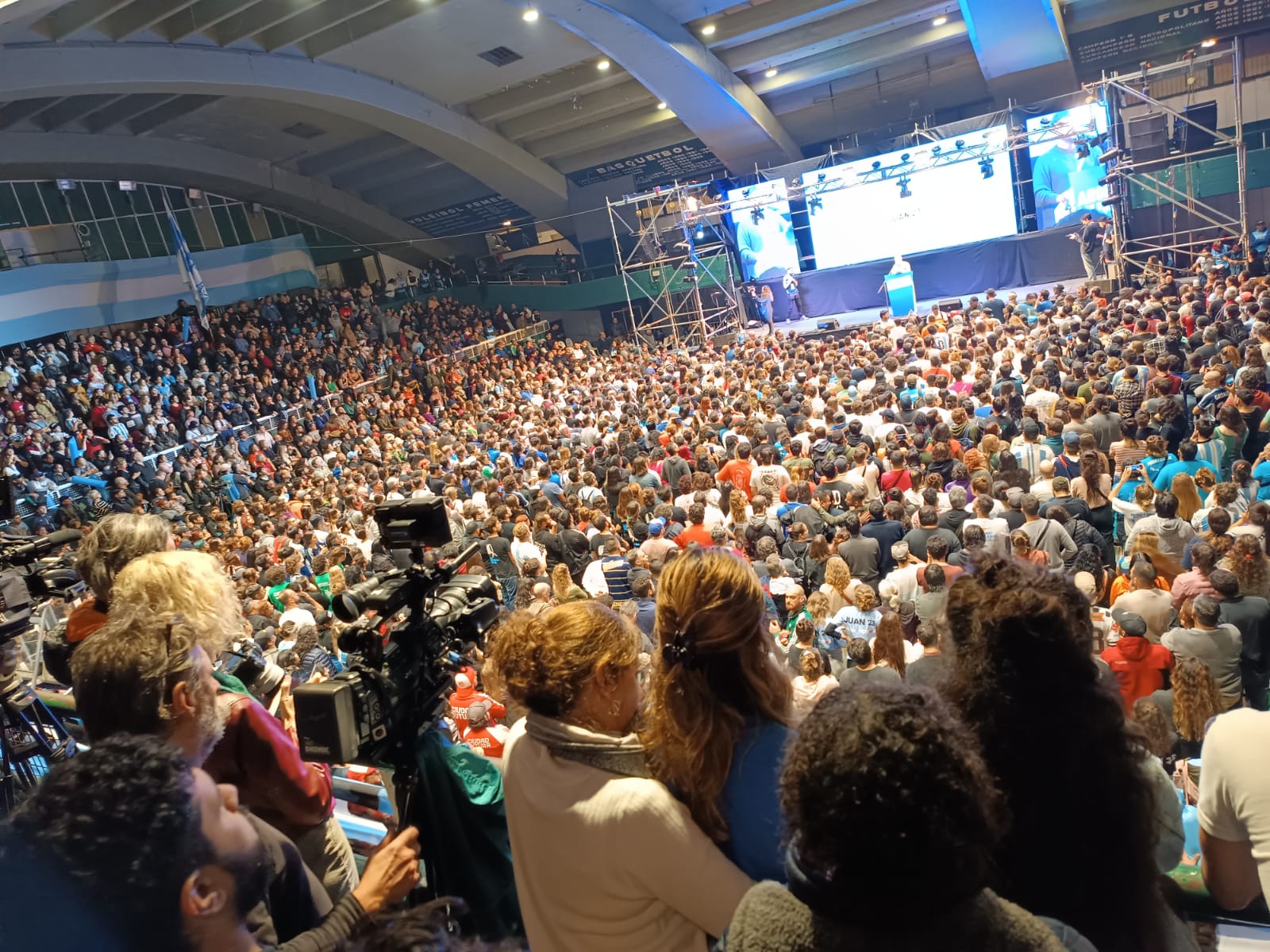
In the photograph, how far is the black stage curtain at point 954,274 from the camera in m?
18.9

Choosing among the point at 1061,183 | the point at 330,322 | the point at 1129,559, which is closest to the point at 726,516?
the point at 1129,559

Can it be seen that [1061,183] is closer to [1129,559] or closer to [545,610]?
[1129,559]

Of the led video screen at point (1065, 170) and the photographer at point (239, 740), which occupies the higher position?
the led video screen at point (1065, 170)

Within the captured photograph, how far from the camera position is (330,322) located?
2198 cm

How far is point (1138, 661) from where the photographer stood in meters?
4.00

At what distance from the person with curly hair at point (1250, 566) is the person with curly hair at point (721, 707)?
358 cm

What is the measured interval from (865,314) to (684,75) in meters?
6.34

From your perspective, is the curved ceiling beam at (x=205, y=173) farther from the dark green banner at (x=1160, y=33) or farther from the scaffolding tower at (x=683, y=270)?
the dark green banner at (x=1160, y=33)

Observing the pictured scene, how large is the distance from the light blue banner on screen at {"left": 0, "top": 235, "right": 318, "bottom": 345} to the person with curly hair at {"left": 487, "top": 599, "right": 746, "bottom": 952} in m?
19.0

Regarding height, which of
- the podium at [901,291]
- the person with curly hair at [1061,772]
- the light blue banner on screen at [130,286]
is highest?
the light blue banner on screen at [130,286]

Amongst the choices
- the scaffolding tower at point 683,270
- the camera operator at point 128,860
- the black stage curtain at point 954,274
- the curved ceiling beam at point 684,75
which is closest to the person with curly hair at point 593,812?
the camera operator at point 128,860

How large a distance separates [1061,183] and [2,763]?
62.3ft

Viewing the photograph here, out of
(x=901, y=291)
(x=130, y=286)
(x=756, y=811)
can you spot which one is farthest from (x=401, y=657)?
(x=130, y=286)

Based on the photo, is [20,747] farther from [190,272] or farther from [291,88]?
[190,272]
